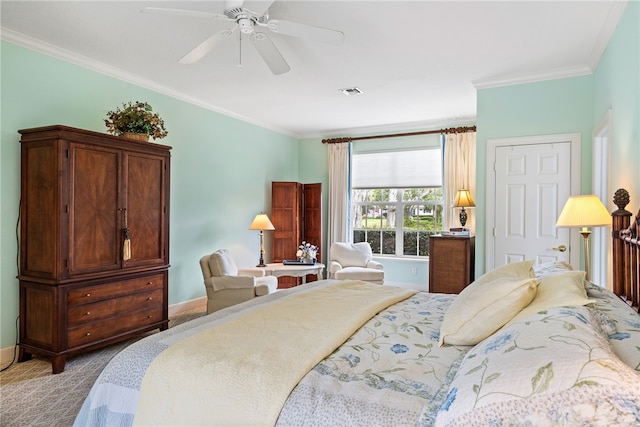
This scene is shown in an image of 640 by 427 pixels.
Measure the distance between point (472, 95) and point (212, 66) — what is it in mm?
3087

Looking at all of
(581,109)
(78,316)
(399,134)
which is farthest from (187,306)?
(581,109)

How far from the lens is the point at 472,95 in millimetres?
4852

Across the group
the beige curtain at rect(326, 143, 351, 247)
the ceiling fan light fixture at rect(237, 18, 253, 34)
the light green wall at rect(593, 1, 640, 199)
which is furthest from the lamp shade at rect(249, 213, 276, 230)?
the light green wall at rect(593, 1, 640, 199)

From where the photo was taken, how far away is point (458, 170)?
19.6ft

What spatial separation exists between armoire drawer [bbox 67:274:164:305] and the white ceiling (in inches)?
82.9

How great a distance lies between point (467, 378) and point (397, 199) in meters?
5.79

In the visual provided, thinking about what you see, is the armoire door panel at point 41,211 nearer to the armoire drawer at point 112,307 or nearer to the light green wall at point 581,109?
the armoire drawer at point 112,307

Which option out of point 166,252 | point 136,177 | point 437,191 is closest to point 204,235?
point 166,252

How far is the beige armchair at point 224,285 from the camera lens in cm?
443

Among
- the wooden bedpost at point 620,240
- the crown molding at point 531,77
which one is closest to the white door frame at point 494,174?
the crown molding at point 531,77

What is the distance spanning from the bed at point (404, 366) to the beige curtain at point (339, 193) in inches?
192

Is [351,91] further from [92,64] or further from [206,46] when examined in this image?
[92,64]

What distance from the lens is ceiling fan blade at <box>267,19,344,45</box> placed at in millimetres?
2430

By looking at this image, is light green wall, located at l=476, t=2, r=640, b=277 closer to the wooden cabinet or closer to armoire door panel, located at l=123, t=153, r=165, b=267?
the wooden cabinet
